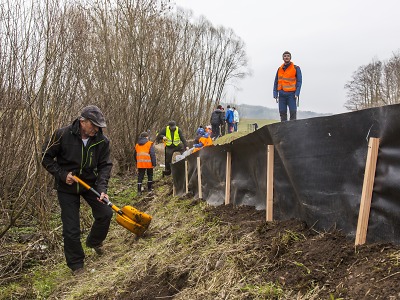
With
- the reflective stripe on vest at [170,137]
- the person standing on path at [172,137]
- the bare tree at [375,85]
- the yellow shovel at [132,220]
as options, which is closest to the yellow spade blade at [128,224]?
the yellow shovel at [132,220]

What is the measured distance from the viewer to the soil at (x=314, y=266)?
247cm

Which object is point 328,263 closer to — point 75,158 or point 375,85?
point 75,158

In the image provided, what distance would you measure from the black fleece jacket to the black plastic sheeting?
1.95m

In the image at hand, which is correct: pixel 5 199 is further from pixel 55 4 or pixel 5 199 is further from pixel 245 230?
pixel 245 230

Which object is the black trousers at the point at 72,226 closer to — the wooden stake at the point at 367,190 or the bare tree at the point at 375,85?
the wooden stake at the point at 367,190

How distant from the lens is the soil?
8.11 ft

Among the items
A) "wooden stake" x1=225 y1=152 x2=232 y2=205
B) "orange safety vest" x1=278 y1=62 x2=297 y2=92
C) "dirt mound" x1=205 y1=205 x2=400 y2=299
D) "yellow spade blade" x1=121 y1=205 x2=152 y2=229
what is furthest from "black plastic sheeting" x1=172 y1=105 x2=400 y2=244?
"orange safety vest" x1=278 y1=62 x2=297 y2=92

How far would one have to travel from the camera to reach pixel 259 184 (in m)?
4.81

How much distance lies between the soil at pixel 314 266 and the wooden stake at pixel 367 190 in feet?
0.40

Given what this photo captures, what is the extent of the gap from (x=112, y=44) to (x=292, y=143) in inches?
423

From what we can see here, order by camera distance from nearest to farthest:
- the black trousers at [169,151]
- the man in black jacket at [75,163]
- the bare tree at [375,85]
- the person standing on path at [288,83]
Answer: the man in black jacket at [75,163]
the person standing on path at [288,83]
the black trousers at [169,151]
the bare tree at [375,85]

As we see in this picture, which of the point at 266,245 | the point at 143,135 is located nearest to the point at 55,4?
the point at 266,245

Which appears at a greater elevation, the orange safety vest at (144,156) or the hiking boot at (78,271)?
the orange safety vest at (144,156)

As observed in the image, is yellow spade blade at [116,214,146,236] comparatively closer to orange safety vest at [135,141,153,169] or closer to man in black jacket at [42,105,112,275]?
man in black jacket at [42,105,112,275]
